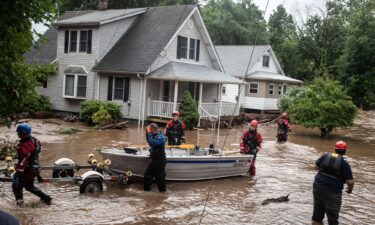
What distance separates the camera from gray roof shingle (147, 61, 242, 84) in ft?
82.7

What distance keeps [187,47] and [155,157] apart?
1913cm

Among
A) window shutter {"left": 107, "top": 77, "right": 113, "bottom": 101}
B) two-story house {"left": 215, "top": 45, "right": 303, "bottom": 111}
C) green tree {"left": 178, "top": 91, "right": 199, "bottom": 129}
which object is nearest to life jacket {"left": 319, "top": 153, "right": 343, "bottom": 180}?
green tree {"left": 178, "top": 91, "right": 199, "bottom": 129}

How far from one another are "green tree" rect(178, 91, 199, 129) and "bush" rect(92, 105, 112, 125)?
4.06 metres

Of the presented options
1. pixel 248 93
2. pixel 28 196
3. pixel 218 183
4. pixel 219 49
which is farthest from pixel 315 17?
pixel 28 196

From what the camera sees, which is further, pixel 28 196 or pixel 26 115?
pixel 26 115

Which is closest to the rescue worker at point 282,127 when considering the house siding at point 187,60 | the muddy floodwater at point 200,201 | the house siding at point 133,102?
the muddy floodwater at point 200,201

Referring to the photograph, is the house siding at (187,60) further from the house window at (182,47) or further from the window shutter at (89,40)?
the window shutter at (89,40)

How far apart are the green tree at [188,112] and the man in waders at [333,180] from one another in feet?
55.1

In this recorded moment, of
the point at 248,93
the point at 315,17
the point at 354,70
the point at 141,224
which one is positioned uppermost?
the point at 315,17

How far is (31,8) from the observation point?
5812 mm

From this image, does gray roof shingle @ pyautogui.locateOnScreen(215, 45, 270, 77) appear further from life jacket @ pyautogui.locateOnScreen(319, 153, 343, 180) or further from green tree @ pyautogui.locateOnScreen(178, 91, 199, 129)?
life jacket @ pyautogui.locateOnScreen(319, 153, 343, 180)

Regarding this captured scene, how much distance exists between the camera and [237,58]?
41.1 m

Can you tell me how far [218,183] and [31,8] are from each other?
7905 mm

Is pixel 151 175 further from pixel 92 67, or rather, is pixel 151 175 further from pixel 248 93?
pixel 248 93
